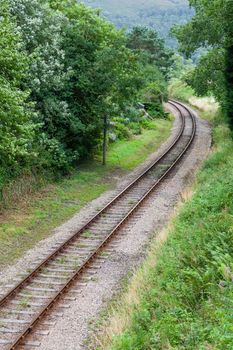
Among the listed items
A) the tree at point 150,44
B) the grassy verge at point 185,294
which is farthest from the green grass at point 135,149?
the tree at point 150,44

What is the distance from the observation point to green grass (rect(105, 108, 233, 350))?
329 inches

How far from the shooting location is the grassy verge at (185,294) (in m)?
8.48

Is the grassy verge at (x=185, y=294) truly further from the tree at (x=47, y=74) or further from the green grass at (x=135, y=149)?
the green grass at (x=135, y=149)

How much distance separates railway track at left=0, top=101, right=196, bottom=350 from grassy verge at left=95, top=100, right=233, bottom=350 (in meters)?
1.63

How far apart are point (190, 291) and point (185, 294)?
12cm

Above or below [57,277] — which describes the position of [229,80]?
above

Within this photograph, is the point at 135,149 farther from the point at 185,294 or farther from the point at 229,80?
the point at 185,294

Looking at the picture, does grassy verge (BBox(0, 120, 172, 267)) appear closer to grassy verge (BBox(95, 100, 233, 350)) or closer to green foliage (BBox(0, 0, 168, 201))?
green foliage (BBox(0, 0, 168, 201))

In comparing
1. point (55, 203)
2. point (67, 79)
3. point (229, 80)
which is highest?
point (229, 80)

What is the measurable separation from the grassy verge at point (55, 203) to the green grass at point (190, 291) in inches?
207

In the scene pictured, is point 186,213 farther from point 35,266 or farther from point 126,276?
point 35,266

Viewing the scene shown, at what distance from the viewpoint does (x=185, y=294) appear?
1039 cm

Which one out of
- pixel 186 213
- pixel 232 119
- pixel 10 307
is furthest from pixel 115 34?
pixel 10 307

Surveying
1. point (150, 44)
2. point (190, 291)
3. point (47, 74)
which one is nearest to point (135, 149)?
point (47, 74)
